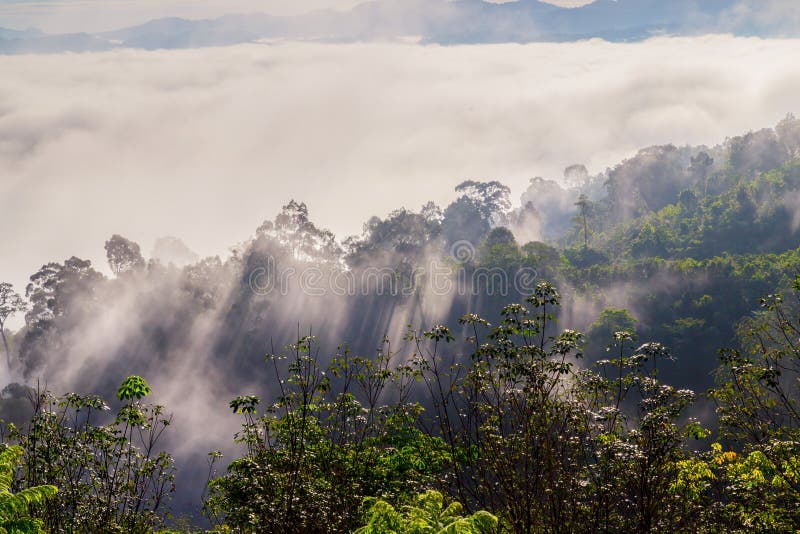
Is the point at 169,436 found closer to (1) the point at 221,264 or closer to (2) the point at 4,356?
(1) the point at 221,264

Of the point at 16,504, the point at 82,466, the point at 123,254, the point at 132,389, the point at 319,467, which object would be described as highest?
the point at 123,254

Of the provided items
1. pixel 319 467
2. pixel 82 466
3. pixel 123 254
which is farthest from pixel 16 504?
pixel 123 254

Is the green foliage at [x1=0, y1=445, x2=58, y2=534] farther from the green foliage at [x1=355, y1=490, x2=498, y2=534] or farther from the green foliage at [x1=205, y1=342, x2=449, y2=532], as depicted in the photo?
the green foliage at [x1=355, y1=490, x2=498, y2=534]

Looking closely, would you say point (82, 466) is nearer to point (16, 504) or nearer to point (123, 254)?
point (16, 504)

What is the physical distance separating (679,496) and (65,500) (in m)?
12.3

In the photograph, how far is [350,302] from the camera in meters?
83.1

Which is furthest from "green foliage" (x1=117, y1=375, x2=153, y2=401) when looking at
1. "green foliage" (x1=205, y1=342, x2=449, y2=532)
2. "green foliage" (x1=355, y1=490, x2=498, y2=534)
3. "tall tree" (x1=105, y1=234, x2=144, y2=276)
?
"tall tree" (x1=105, y1=234, x2=144, y2=276)

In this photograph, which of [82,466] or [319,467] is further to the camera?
[319,467]

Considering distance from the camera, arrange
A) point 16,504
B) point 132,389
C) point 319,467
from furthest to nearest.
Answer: point 319,467
point 132,389
point 16,504

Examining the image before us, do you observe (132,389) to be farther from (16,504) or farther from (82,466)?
(82,466)

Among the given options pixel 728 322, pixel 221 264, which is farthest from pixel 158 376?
pixel 728 322

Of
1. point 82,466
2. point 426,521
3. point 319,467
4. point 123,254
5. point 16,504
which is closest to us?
point 426,521

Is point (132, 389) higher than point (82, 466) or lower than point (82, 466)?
higher

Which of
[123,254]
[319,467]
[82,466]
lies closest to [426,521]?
[319,467]
